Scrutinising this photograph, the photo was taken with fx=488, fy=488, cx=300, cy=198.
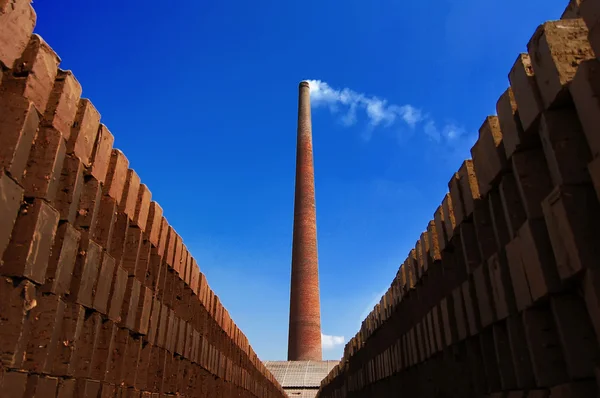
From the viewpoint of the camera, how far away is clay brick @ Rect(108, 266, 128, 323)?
3.00 m

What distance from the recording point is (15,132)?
2100 millimetres

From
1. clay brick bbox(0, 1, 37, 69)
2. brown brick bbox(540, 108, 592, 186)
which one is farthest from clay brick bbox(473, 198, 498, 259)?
clay brick bbox(0, 1, 37, 69)

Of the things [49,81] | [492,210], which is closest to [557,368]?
[492,210]

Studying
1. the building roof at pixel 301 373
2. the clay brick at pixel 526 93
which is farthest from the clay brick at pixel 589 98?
the building roof at pixel 301 373

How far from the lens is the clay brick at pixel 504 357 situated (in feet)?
8.61

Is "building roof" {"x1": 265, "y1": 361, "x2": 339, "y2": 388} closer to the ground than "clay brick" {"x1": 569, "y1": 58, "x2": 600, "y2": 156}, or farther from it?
farther from it

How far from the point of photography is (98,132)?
2887mm

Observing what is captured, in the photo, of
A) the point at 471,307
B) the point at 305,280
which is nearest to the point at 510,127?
the point at 471,307

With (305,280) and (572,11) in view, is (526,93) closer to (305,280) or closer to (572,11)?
(572,11)

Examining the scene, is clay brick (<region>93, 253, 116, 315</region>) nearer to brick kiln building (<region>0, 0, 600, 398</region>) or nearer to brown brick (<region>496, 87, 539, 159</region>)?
brick kiln building (<region>0, 0, 600, 398</region>)

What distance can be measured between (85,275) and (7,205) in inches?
27.7

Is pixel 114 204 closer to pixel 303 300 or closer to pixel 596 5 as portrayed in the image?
pixel 596 5

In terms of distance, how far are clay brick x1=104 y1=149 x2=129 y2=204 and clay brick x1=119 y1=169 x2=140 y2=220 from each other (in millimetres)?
45

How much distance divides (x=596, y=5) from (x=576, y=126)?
0.48 meters
